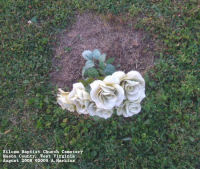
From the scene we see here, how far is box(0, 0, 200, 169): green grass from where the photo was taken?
2555mm

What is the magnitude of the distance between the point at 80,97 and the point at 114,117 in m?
0.91

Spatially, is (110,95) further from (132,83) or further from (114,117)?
(114,117)

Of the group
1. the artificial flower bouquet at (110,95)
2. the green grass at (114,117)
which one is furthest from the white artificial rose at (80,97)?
the green grass at (114,117)

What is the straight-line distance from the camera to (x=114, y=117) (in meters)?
2.73

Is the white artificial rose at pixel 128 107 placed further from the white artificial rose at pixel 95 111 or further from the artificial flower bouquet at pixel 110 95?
the white artificial rose at pixel 95 111

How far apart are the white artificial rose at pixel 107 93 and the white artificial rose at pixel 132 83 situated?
6cm

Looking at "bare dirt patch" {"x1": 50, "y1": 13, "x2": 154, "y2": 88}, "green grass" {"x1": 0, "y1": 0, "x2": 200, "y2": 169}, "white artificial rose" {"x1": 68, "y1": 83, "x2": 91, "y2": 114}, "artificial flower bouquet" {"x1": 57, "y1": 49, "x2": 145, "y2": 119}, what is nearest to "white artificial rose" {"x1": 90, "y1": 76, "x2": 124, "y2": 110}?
"artificial flower bouquet" {"x1": 57, "y1": 49, "x2": 145, "y2": 119}

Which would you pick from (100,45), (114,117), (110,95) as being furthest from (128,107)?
(100,45)

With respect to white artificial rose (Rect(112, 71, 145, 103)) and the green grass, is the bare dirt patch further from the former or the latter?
white artificial rose (Rect(112, 71, 145, 103))

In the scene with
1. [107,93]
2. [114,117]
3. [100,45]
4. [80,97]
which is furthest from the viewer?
[100,45]

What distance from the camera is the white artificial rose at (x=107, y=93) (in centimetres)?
177

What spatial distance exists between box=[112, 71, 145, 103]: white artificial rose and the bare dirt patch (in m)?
1.16

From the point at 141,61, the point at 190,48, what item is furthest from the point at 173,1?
→ the point at 141,61

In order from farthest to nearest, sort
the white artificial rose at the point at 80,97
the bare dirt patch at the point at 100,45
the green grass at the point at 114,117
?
the bare dirt patch at the point at 100,45, the green grass at the point at 114,117, the white artificial rose at the point at 80,97
